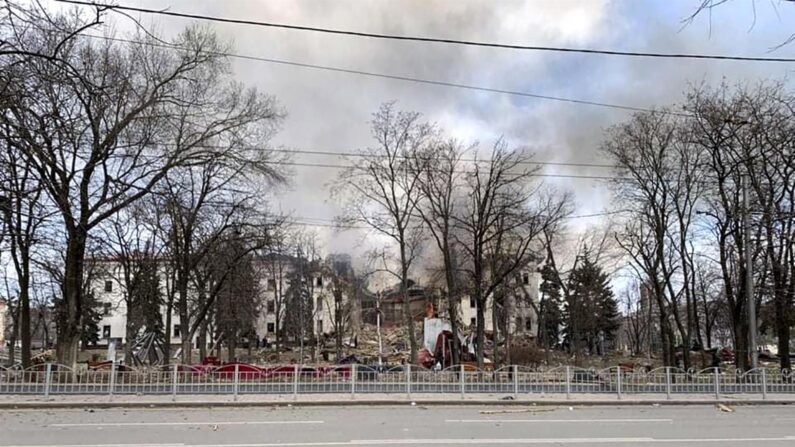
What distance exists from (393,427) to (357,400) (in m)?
5.54

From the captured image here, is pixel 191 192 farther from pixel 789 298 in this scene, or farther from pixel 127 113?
pixel 789 298

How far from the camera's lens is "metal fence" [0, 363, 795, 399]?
18.8 meters

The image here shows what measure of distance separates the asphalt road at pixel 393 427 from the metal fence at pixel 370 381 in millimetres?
2537

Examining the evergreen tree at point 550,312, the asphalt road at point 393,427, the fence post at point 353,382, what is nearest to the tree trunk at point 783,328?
the asphalt road at point 393,427

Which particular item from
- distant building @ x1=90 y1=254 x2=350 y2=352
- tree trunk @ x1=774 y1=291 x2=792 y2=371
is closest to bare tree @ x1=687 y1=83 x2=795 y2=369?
tree trunk @ x1=774 y1=291 x2=792 y2=371

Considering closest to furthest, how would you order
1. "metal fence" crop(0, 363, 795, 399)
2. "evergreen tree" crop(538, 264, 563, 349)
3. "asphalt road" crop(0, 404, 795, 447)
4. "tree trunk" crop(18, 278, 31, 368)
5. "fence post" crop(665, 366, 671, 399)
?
"asphalt road" crop(0, 404, 795, 447) < "metal fence" crop(0, 363, 795, 399) < "fence post" crop(665, 366, 671, 399) < "tree trunk" crop(18, 278, 31, 368) < "evergreen tree" crop(538, 264, 563, 349)

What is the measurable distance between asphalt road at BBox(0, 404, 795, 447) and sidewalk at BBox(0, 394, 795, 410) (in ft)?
2.71

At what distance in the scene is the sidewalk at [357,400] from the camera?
1711cm

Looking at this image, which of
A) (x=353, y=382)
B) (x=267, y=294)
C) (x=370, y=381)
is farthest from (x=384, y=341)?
(x=353, y=382)

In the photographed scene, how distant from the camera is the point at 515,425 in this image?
13.5 meters

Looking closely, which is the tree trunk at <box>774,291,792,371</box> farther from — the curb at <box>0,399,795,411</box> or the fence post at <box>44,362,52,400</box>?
the fence post at <box>44,362,52,400</box>

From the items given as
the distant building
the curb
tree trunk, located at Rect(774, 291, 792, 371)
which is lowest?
the curb

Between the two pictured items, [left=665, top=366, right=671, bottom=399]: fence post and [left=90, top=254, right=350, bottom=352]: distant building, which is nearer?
[left=665, top=366, right=671, bottom=399]: fence post

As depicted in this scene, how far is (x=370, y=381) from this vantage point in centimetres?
2012
